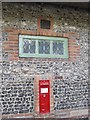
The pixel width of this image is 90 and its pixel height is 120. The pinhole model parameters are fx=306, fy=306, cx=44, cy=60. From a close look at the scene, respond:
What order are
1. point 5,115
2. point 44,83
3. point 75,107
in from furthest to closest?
point 75,107 < point 44,83 < point 5,115

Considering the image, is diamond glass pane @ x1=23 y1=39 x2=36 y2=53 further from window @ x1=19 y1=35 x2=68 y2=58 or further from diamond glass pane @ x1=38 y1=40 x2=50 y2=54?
diamond glass pane @ x1=38 y1=40 x2=50 y2=54

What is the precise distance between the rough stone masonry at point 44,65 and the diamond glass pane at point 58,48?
0.81 ft

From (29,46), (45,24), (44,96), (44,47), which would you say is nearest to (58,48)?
(44,47)

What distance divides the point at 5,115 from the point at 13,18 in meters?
2.88

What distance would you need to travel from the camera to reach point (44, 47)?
9.73 meters

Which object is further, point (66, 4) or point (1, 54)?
point (66, 4)

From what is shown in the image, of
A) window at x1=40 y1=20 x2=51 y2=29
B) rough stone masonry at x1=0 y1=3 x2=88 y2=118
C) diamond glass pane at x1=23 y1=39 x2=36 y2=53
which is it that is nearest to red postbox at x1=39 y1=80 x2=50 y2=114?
rough stone masonry at x1=0 y1=3 x2=88 y2=118

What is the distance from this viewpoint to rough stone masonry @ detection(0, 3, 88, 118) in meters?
9.08

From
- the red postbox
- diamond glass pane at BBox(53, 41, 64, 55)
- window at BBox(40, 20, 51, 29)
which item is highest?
window at BBox(40, 20, 51, 29)

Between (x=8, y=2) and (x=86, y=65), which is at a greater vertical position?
(x=8, y=2)

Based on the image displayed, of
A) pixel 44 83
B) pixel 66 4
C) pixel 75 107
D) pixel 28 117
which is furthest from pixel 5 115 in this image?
pixel 66 4

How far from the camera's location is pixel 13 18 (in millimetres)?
9211

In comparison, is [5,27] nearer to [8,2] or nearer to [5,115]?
[8,2]

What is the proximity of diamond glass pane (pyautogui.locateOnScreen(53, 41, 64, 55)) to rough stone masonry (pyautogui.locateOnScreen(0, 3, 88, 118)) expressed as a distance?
0.25 m
